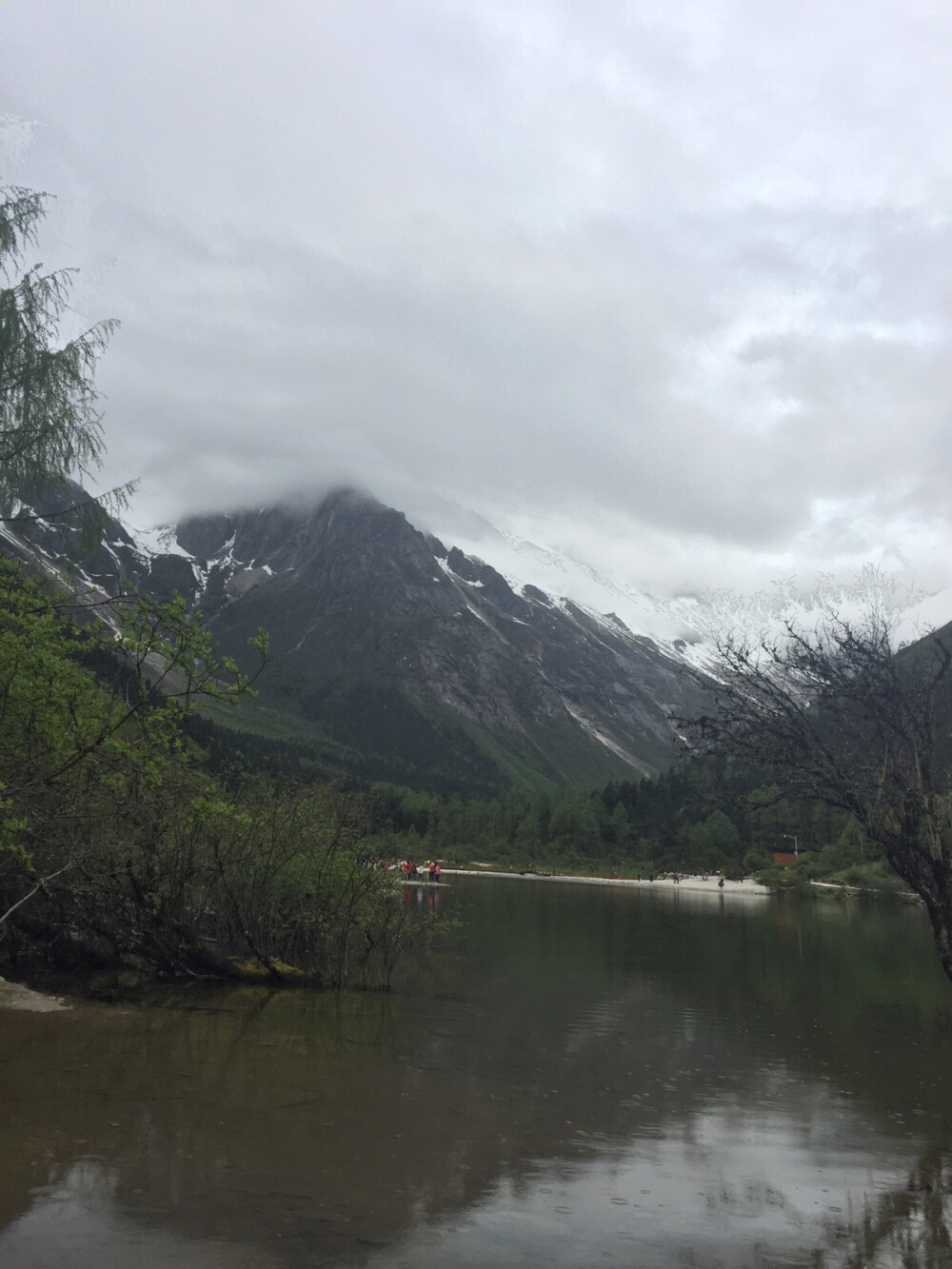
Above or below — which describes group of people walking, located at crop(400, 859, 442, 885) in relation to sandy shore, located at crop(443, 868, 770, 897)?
above

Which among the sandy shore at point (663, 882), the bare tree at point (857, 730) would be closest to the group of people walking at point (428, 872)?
the sandy shore at point (663, 882)

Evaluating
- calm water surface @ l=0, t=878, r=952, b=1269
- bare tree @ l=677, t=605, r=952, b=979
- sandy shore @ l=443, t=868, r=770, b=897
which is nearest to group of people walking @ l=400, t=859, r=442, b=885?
sandy shore @ l=443, t=868, r=770, b=897

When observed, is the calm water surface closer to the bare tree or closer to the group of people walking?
the bare tree

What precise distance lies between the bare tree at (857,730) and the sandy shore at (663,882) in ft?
397

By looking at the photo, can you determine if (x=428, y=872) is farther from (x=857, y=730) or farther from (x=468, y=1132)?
(x=468, y=1132)

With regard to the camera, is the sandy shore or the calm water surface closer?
the calm water surface

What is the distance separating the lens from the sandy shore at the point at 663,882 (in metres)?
141

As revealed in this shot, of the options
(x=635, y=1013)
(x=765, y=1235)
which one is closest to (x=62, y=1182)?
(x=765, y=1235)

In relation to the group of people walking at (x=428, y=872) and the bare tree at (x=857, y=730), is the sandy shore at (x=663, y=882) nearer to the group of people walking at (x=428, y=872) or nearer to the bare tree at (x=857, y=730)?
the group of people walking at (x=428, y=872)

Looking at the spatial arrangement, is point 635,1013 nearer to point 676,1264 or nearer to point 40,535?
point 676,1264

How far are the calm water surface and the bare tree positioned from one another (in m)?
5.16

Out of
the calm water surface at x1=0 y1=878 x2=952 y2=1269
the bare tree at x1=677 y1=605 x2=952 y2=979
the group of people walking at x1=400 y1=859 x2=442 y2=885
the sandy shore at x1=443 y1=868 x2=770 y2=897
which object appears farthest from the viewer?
the sandy shore at x1=443 y1=868 x2=770 y2=897

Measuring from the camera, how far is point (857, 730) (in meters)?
18.5

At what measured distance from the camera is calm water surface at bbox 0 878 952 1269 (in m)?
11.3
